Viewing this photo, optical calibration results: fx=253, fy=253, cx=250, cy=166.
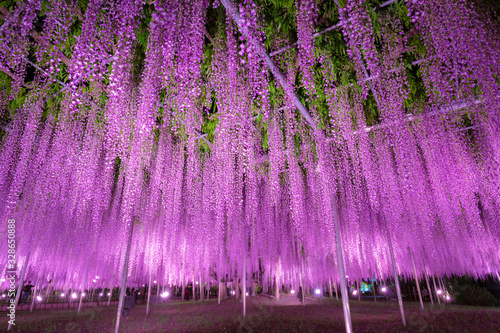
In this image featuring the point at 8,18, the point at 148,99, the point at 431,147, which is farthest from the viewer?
the point at 431,147

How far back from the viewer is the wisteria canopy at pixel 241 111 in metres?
2.95

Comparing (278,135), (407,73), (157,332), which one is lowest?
(157,332)

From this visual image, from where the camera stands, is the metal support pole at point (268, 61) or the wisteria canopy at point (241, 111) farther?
the wisteria canopy at point (241, 111)

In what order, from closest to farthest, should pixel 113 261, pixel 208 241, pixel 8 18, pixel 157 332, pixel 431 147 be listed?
pixel 8 18 → pixel 431 147 → pixel 157 332 → pixel 208 241 → pixel 113 261

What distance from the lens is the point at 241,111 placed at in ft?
12.5

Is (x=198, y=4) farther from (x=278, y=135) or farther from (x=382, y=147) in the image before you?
(x=382, y=147)

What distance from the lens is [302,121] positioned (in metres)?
5.10

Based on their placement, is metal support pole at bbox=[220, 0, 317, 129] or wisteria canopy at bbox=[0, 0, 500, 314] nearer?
metal support pole at bbox=[220, 0, 317, 129]

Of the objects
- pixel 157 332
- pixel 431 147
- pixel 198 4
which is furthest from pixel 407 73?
pixel 157 332

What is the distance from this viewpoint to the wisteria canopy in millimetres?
2947

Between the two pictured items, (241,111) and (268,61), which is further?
(241,111)

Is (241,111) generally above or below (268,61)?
below

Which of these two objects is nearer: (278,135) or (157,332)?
(278,135)

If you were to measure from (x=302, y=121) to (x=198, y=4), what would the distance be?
2906 millimetres
